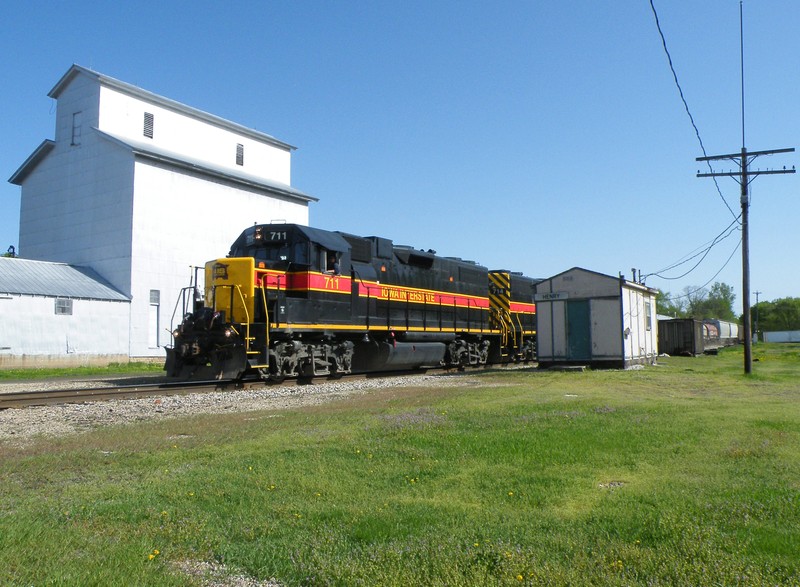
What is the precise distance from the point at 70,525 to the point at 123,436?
14.3ft

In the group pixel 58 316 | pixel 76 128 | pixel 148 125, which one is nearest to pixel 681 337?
pixel 148 125

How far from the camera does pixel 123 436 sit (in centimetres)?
894

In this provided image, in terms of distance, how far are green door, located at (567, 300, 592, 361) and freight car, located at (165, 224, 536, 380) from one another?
3696mm

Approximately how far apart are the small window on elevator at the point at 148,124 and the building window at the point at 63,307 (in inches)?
→ 443

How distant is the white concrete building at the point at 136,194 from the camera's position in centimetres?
3167

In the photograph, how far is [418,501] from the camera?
5336 millimetres

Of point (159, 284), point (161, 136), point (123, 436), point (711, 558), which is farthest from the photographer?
point (161, 136)

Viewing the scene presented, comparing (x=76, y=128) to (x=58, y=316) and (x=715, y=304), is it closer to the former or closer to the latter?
(x=58, y=316)

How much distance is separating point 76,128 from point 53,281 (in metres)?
9.92

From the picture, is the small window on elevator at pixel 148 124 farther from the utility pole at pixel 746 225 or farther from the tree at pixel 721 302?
the tree at pixel 721 302

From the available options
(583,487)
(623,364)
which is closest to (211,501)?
(583,487)

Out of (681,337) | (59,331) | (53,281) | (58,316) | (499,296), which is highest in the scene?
(53,281)

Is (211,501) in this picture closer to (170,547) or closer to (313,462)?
(170,547)

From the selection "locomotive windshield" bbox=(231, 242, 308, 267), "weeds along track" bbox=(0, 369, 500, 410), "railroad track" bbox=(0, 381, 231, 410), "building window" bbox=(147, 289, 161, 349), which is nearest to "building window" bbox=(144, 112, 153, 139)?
"building window" bbox=(147, 289, 161, 349)
